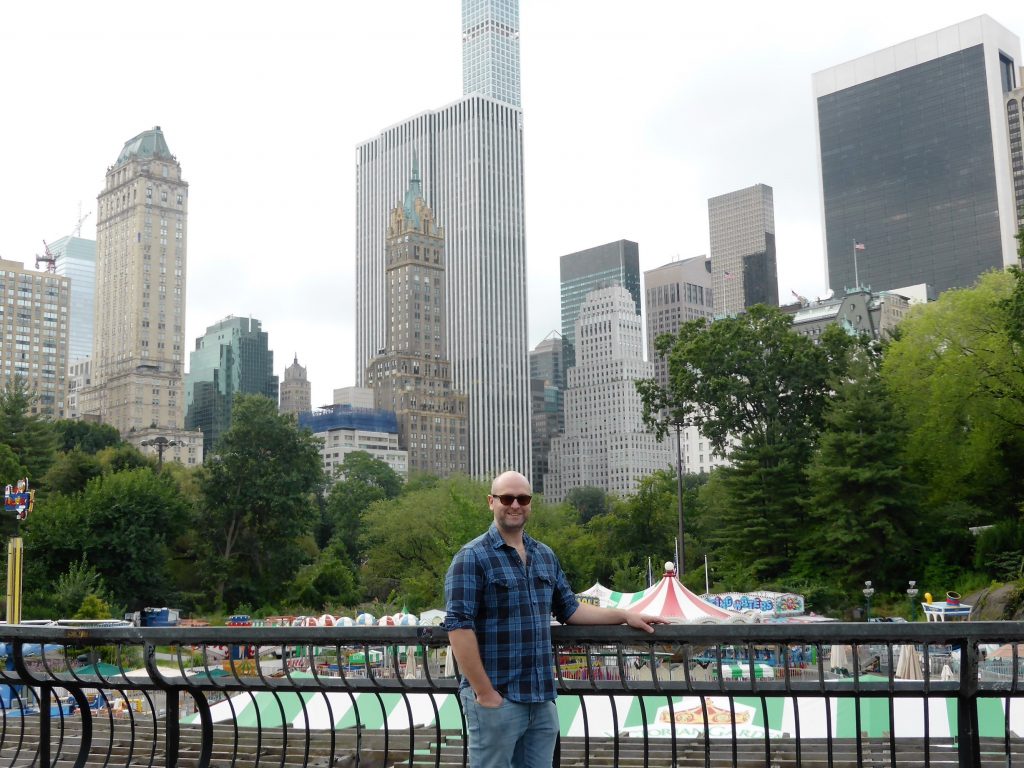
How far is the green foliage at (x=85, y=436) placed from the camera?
331 ft

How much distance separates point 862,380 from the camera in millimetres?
48281

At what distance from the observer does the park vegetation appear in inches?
1791

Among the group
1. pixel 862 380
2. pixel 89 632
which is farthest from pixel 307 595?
pixel 89 632

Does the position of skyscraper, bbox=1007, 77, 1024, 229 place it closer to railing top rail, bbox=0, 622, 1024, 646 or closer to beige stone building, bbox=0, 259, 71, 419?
beige stone building, bbox=0, 259, 71, 419

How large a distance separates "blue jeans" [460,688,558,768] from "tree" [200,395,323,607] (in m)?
59.8

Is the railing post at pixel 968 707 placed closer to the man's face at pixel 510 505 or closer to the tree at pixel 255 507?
the man's face at pixel 510 505

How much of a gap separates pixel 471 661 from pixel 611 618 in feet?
2.68

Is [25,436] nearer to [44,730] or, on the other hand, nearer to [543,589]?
[44,730]

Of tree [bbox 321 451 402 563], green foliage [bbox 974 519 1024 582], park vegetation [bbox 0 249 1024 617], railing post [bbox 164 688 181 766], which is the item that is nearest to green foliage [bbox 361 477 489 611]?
park vegetation [bbox 0 249 1024 617]

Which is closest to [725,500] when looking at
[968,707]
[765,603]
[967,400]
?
[967,400]

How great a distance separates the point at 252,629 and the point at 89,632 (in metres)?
1.03

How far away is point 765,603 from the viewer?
120ft

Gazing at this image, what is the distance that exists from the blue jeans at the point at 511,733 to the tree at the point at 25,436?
6682 centimetres

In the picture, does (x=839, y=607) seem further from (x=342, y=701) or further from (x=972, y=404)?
(x=342, y=701)
